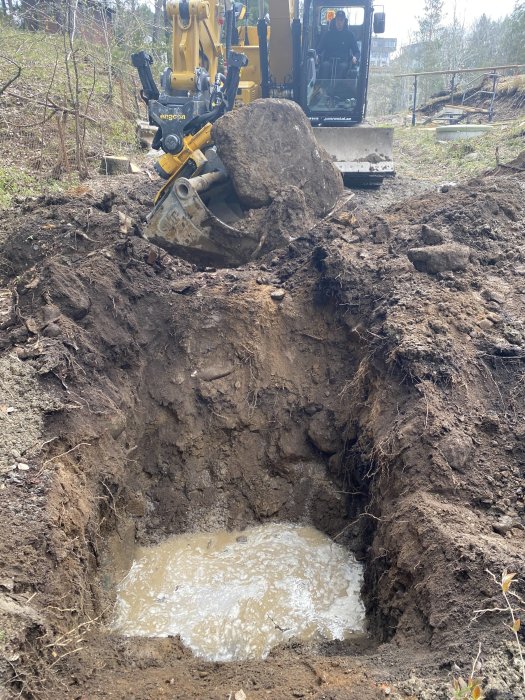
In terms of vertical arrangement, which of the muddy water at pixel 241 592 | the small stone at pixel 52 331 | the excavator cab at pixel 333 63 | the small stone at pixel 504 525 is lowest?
the muddy water at pixel 241 592

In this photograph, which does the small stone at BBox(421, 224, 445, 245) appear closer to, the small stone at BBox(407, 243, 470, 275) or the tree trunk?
the small stone at BBox(407, 243, 470, 275)

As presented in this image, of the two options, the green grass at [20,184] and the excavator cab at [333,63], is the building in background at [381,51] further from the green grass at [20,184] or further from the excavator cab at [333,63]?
the green grass at [20,184]

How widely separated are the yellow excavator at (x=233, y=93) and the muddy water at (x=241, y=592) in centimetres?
283

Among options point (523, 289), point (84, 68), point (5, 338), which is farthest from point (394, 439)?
point (84, 68)

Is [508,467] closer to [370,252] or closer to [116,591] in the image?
[370,252]

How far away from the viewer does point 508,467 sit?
3844 mm

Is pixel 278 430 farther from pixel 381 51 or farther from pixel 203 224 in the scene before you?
pixel 381 51

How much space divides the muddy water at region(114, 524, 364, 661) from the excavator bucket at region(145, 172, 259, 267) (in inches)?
107

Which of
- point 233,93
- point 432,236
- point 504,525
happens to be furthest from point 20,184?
point 504,525

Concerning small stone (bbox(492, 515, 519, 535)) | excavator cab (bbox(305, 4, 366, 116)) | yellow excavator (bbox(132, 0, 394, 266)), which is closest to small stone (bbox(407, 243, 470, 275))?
yellow excavator (bbox(132, 0, 394, 266))

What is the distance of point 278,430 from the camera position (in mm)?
5211

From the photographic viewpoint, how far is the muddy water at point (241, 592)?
12.9 ft

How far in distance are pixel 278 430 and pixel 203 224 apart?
Answer: 209cm

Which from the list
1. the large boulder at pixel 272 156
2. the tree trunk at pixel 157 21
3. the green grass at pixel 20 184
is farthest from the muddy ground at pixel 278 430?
the tree trunk at pixel 157 21
